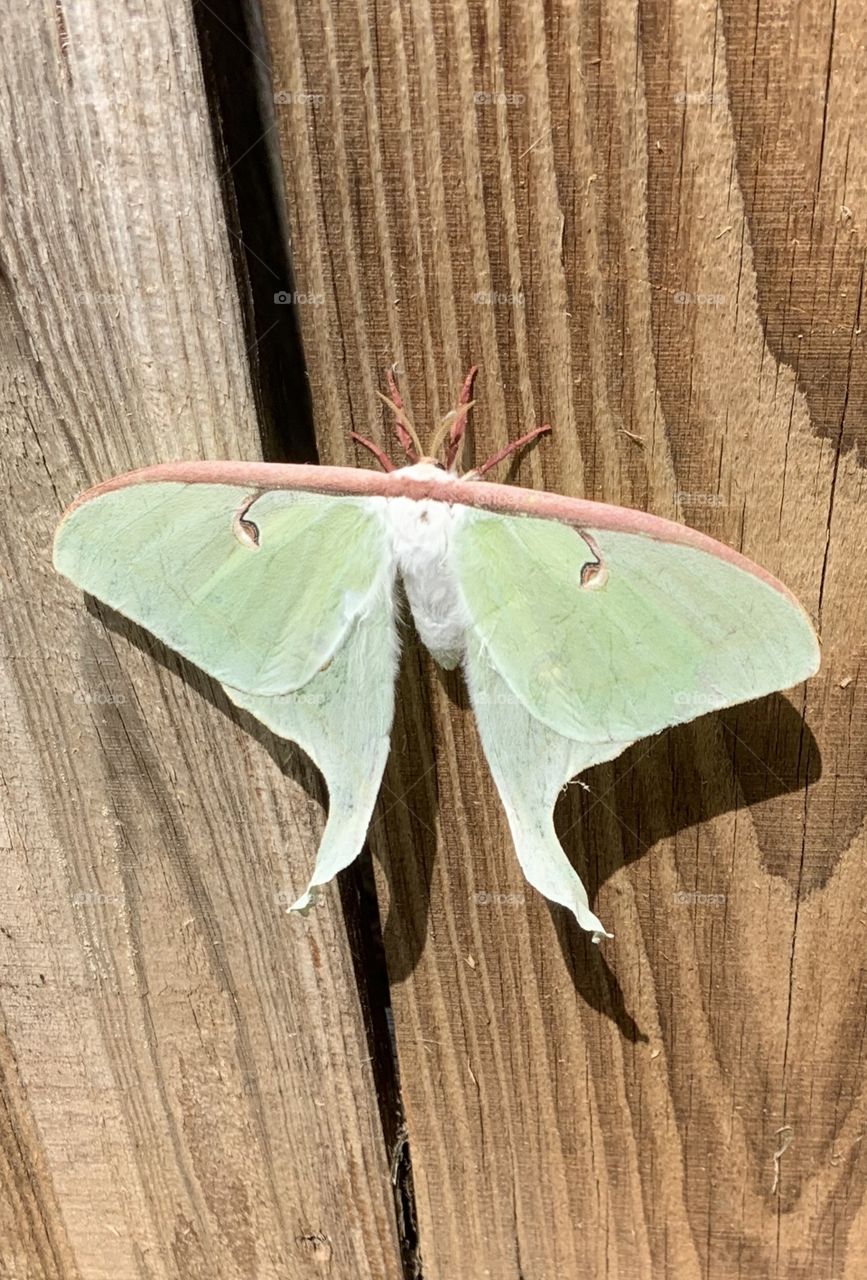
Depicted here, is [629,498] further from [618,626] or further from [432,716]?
[432,716]

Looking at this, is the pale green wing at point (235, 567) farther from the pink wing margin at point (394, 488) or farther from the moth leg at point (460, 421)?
the moth leg at point (460, 421)

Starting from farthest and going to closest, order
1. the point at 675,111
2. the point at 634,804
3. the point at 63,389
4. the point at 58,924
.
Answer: the point at 58,924 → the point at 634,804 → the point at 63,389 → the point at 675,111

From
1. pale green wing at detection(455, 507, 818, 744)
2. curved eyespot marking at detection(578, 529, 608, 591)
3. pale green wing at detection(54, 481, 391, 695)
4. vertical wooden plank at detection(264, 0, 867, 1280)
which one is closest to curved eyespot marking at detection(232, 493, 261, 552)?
pale green wing at detection(54, 481, 391, 695)

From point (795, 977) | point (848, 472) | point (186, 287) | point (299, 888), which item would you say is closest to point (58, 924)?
point (299, 888)

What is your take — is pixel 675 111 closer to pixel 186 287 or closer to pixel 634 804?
pixel 186 287

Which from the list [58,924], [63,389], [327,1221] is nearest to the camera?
[63,389]

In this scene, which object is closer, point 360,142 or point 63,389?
point 360,142

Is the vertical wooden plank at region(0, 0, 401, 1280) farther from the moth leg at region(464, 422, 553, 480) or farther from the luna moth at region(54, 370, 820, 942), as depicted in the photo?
the moth leg at region(464, 422, 553, 480)

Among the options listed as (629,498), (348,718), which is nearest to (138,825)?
(348,718)
